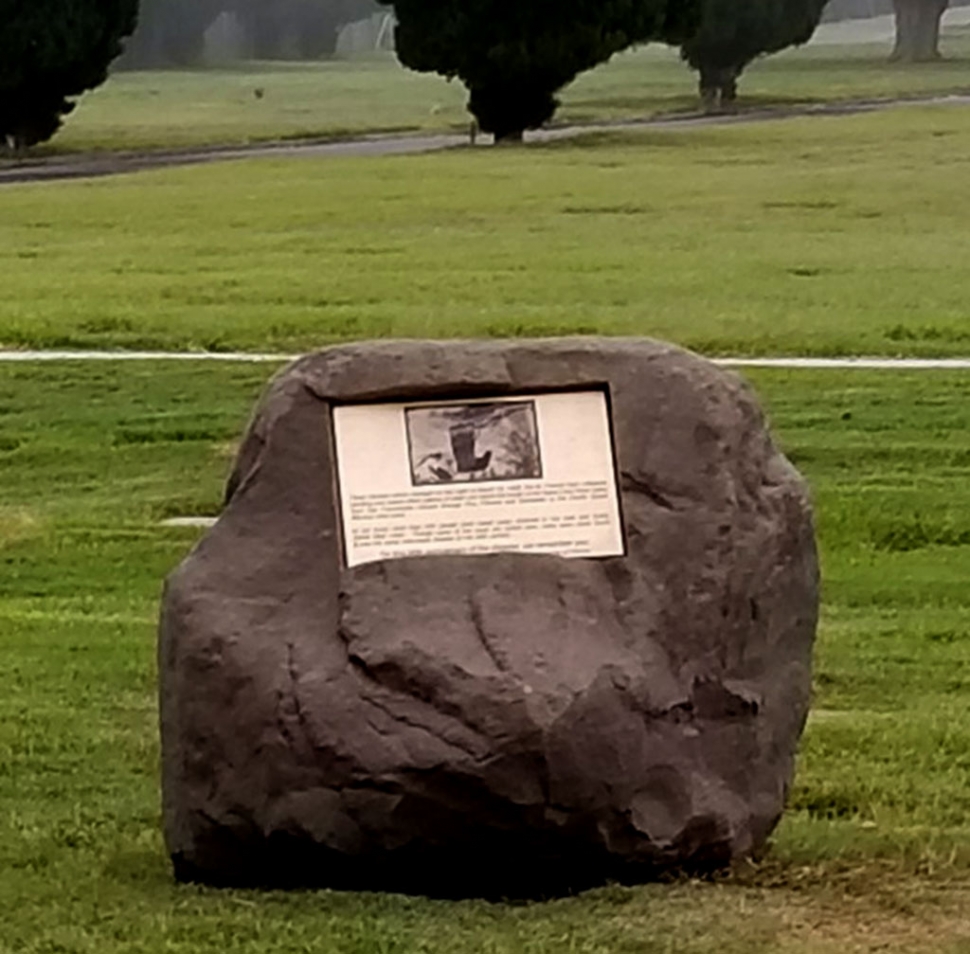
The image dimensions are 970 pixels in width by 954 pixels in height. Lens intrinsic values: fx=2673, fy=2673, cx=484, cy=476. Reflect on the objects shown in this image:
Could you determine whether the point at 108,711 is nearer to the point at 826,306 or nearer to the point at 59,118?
the point at 826,306

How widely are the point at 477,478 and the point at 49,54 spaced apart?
39171 millimetres

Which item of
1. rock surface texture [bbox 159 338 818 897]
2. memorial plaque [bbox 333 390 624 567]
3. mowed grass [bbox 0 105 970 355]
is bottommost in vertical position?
mowed grass [bbox 0 105 970 355]

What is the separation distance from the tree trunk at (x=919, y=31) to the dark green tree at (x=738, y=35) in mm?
25806

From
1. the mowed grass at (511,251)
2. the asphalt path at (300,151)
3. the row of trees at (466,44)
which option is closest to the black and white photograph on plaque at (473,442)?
the mowed grass at (511,251)

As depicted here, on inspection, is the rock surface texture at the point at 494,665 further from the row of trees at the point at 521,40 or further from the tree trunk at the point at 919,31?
the tree trunk at the point at 919,31

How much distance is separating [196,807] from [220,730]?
0.76 ft

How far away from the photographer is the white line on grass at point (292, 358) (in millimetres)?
17203

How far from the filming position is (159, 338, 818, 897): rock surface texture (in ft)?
17.4

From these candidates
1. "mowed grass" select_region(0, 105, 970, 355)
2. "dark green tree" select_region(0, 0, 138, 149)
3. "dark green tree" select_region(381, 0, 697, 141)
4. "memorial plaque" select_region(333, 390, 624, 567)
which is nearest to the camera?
"memorial plaque" select_region(333, 390, 624, 567)

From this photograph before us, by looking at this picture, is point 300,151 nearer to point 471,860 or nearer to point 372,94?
point 372,94

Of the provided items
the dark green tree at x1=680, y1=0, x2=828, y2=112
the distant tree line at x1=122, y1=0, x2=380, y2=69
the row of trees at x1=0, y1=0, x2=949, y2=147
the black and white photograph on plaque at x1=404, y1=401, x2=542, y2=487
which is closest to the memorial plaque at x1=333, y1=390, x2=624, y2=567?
the black and white photograph on plaque at x1=404, y1=401, x2=542, y2=487

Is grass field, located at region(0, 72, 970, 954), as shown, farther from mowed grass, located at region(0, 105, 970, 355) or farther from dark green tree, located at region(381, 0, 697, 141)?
dark green tree, located at region(381, 0, 697, 141)

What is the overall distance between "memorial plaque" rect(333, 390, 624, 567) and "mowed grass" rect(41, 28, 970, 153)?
43.5 m

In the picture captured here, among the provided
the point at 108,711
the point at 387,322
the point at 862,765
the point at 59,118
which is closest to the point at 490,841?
the point at 862,765
